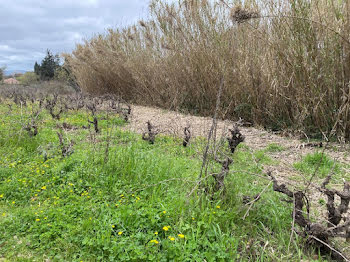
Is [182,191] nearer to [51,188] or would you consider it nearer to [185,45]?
[51,188]

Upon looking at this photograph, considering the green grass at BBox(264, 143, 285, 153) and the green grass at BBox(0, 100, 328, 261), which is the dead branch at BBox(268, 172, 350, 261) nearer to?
the green grass at BBox(0, 100, 328, 261)

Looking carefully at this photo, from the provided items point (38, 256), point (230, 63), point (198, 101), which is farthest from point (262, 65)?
point (38, 256)

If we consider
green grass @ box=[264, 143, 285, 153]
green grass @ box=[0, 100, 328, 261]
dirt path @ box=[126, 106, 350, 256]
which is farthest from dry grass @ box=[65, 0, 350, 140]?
green grass @ box=[0, 100, 328, 261]

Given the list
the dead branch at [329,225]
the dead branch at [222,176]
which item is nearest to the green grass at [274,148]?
the dead branch at [222,176]

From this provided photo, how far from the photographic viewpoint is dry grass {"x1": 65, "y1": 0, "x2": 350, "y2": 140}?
4195 millimetres

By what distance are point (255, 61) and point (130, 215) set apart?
173 inches

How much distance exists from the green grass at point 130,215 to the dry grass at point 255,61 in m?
0.98

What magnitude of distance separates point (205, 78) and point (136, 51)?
409 cm

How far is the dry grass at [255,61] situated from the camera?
420cm

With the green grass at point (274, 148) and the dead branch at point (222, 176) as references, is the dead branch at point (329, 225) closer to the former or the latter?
the dead branch at point (222, 176)

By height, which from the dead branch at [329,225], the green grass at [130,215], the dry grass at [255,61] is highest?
the dry grass at [255,61]

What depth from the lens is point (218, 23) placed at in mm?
6395

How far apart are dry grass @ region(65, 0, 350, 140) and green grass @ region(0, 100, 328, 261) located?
3.23 ft

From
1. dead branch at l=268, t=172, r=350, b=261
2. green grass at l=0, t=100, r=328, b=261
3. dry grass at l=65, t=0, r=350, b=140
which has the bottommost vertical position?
green grass at l=0, t=100, r=328, b=261
